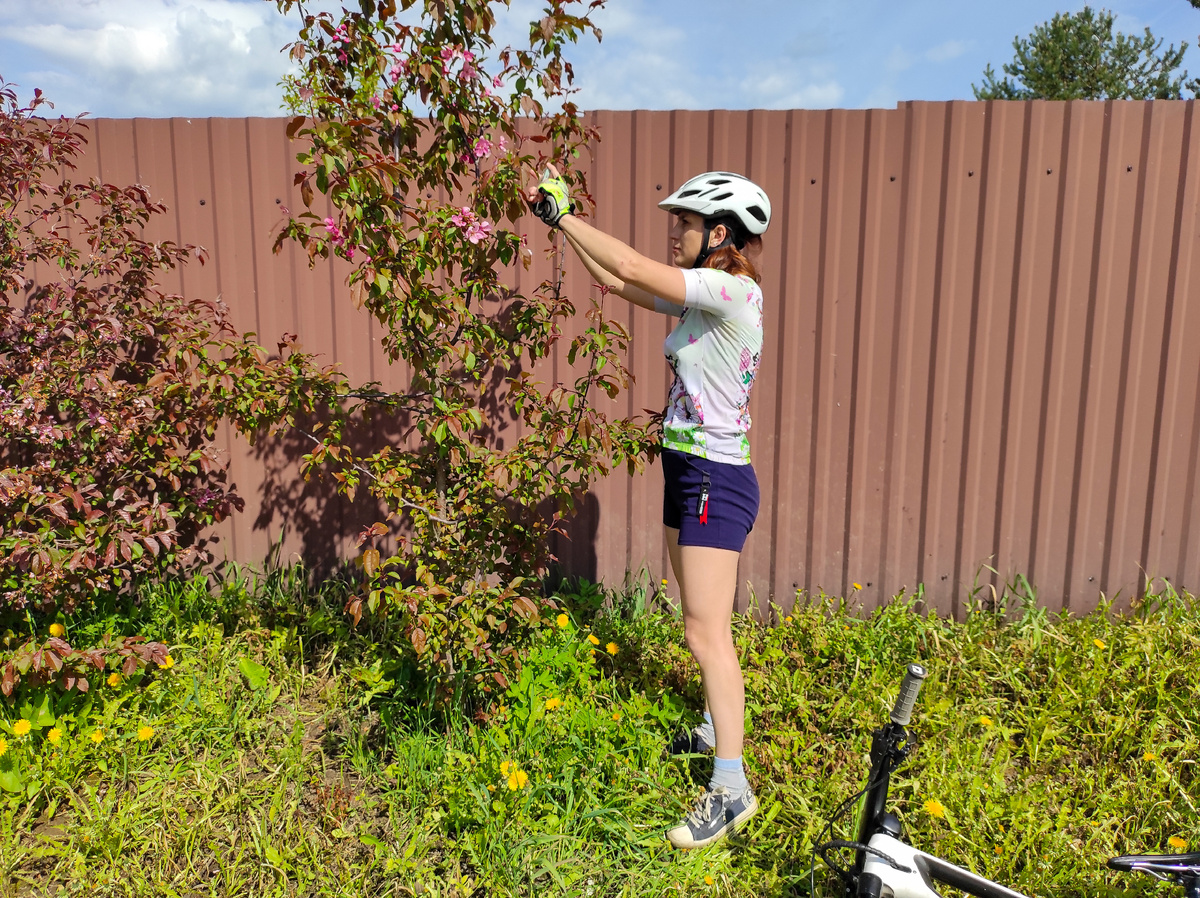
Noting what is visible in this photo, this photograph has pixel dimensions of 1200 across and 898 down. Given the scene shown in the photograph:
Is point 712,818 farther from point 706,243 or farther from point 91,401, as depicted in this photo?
point 91,401

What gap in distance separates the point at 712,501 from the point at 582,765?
1.02 m

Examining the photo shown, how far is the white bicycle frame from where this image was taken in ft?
5.25

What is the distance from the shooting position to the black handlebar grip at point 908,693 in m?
1.51

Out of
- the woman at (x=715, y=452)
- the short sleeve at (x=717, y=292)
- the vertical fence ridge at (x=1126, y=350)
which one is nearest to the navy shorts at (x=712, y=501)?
the woman at (x=715, y=452)

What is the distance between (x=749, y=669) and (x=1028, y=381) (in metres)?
1.86

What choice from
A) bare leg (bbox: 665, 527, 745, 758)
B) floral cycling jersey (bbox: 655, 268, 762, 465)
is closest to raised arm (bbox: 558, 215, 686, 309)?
floral cycling jersey (bbox: 655, 268, 762, 465)

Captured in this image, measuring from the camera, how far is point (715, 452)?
2.36 metres

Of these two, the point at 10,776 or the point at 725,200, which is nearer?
the point at 725,200

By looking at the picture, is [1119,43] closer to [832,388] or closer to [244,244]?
[832,388]

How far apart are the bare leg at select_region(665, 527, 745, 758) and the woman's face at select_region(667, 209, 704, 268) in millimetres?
906

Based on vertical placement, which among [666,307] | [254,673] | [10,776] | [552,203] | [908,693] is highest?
[552,203]

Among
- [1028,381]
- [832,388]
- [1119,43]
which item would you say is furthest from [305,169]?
[1119,43]

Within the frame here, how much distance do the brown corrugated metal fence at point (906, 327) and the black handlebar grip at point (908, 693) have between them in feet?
6.85

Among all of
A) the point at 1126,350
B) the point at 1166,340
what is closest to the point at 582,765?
the point at 1126,350
